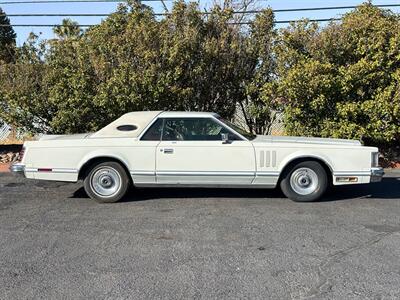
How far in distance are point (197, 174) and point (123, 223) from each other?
1583 mm

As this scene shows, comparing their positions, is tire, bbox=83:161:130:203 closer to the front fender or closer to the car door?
the front fender

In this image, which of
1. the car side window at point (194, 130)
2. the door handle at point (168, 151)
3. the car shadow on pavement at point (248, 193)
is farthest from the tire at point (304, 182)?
the door handle at point (168, 151)

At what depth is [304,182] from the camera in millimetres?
7887

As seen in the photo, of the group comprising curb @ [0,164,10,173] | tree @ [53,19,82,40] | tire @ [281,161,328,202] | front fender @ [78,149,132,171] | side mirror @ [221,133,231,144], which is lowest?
curb @ [0,164,10,173]

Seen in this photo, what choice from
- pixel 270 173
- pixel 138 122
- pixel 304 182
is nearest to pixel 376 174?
pixel 304 182

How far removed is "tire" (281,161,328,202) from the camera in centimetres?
781

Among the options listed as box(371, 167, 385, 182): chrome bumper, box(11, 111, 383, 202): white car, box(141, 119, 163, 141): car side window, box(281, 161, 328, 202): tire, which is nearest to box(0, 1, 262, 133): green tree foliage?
box(141, 119, 163, 141): car side window

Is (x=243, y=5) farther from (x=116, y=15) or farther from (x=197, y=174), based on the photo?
(x=197, y=174)

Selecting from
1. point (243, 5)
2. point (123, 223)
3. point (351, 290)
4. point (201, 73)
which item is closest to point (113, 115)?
point (201, 73)

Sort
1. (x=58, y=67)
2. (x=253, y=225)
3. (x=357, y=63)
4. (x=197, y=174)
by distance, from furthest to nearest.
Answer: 1. (x=58, y=67)
2. (x=357, y=63)
3. (x=197, y=174)
4. (x=253, y=225)

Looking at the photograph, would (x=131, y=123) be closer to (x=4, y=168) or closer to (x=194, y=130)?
(x=194, y=130)

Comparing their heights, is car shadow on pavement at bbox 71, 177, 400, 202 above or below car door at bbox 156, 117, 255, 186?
below

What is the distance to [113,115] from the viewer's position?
11719 mm

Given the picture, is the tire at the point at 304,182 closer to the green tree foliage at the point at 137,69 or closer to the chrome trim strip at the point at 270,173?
the chrome trim strip at the point at 270,173
